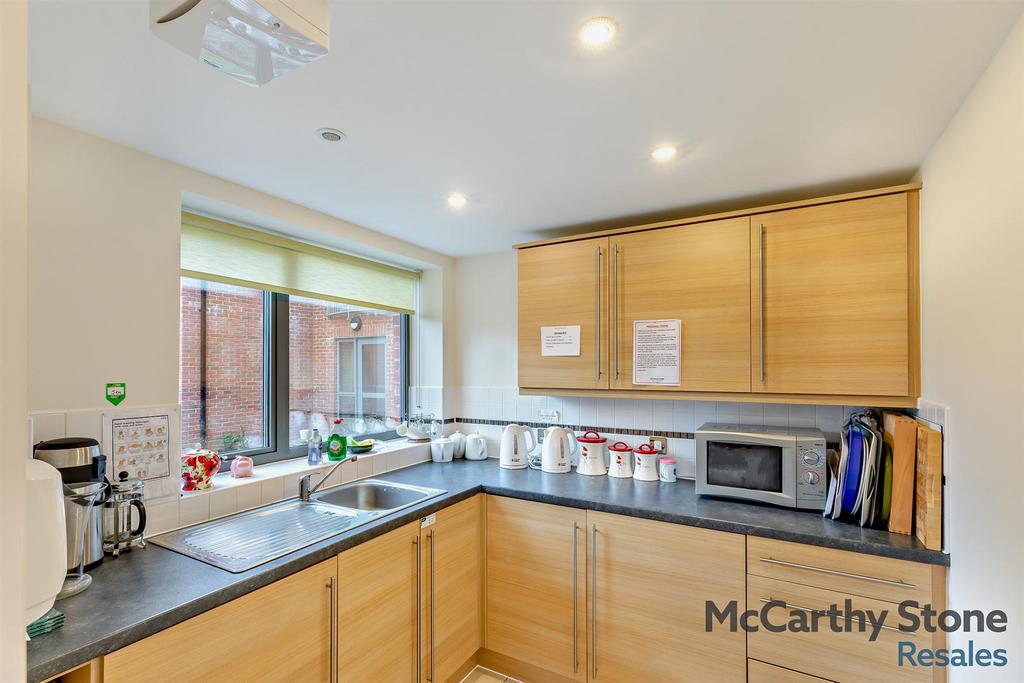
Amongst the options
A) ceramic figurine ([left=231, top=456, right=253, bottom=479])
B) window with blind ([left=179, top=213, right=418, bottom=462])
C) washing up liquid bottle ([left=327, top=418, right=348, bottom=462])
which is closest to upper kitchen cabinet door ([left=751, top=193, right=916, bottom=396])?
washing up liquid bottle ([left=327, top=418, right=348, bottom=462])

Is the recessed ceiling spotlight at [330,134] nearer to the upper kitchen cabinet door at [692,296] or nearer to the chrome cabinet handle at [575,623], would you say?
the upper kitchen cabinet door at [692,296]

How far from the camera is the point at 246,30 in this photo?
91cm

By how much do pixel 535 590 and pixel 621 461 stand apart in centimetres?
78

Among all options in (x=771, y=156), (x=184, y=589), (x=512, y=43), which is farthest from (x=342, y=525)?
(x=771, y=156)

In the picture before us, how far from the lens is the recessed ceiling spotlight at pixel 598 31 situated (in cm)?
109

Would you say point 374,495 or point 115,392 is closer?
point 115,392

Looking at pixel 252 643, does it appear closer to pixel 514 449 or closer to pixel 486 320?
pixel 514 449

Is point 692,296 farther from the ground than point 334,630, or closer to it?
farther from the ground

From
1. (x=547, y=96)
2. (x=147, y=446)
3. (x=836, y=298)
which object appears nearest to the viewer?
(x=547, y=96)

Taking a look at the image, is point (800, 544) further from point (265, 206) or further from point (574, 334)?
point (265, 206)

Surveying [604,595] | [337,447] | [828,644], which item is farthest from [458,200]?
[828,644]

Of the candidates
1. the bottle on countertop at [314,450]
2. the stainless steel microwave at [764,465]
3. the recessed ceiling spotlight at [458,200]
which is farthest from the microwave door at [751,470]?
the bottle on countertop at [314,450]

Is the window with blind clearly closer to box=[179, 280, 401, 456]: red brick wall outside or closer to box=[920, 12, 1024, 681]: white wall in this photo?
box=[179, 280, 401, 456]: red brick wall outside

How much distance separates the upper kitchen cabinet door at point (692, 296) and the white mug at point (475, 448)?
1.04 m
